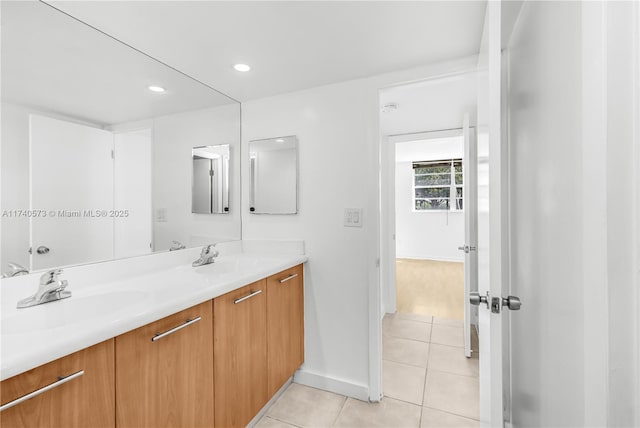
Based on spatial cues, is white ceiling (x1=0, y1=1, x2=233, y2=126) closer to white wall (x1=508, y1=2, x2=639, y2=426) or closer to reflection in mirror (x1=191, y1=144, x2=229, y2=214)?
reflection in mirror (x1=191, y1=144, x2=229, y2=214)

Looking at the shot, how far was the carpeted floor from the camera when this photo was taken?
3.45 metres

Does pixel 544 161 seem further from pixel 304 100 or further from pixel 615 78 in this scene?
pixel 304 100

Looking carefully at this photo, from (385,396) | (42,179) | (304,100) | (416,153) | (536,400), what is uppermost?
(416,153)

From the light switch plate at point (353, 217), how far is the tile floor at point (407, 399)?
1.17 meters

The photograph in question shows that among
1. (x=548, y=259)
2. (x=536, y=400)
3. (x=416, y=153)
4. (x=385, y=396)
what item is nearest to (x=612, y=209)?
(x=548, y=259)

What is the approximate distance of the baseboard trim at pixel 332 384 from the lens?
1853 mm

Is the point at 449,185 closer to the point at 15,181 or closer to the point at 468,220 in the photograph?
the point at 468,220

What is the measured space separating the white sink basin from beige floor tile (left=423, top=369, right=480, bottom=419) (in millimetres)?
1847

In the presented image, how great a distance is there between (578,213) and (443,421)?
1547mm

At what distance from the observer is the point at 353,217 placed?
6.29 ft

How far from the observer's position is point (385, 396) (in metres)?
1.86

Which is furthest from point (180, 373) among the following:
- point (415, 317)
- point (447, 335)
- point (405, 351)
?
point (415, 317)

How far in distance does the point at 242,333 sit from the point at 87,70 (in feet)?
4.96

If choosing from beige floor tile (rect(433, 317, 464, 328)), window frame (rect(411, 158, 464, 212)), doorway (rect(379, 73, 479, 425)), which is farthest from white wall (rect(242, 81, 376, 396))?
window frame (rect(411, 158, 464, 212))
